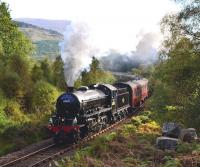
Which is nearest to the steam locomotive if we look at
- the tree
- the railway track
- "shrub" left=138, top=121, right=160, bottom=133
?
the railway track

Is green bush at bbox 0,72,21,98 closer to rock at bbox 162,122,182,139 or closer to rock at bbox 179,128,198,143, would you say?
rock at bbox 162,122,182,139

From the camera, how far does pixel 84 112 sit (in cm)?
2908

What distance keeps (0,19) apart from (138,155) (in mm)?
41693

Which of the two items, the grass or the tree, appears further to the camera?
the tree

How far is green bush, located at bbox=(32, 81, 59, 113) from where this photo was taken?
4022cm

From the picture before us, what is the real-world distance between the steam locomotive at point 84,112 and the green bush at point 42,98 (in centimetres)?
700

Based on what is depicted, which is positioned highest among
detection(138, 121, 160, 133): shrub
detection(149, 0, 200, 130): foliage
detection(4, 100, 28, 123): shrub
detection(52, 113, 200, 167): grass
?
detection(149, 0, 200, 130): foliage

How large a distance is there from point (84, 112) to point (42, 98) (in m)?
12.2

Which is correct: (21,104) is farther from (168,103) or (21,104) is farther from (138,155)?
(138,155)

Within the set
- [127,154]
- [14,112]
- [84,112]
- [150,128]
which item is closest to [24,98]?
[14,112]

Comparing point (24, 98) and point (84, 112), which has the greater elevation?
point (84, 112)

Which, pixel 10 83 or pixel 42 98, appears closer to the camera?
pixel 10 83

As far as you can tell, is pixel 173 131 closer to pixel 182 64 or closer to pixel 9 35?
pixel 182 64

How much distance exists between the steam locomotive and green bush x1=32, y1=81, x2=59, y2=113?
23.0ft
